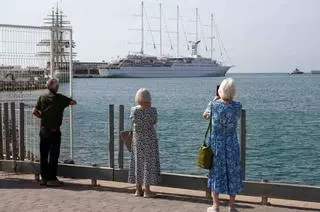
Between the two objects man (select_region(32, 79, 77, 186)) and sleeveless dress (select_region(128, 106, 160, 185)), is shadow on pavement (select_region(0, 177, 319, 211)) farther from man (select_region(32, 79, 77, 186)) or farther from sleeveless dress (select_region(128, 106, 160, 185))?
sleeveless dress (select_region(128, 106, 160, 185))

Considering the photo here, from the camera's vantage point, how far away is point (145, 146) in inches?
345

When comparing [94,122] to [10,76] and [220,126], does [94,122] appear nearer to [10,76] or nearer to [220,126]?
[10,76]

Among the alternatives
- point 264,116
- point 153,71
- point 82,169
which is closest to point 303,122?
point 264,116

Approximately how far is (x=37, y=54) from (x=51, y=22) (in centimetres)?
229

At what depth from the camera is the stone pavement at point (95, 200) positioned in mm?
8062

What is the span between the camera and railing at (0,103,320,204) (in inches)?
322

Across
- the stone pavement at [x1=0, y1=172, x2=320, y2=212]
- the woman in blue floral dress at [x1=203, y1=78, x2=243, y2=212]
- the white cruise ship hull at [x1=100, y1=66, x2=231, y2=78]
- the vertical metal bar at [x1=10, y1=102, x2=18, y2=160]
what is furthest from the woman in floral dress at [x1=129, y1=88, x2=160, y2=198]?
the white cruise ship hull at [x1=100, y1=66, x2=231, y2=78]

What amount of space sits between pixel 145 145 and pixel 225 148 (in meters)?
1.53

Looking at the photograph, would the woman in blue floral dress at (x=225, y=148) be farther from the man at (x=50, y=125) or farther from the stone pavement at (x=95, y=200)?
the man at (x=50, y=125)

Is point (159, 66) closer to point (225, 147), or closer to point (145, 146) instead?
point (145, 146)

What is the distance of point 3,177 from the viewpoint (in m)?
10.3

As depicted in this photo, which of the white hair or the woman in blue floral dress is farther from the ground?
the white hair

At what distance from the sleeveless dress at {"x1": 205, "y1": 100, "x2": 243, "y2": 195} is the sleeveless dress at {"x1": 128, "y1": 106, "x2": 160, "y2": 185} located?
4.33 feet

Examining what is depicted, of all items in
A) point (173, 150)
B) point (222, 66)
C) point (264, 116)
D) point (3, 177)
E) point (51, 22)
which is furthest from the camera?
point (222, 66)
